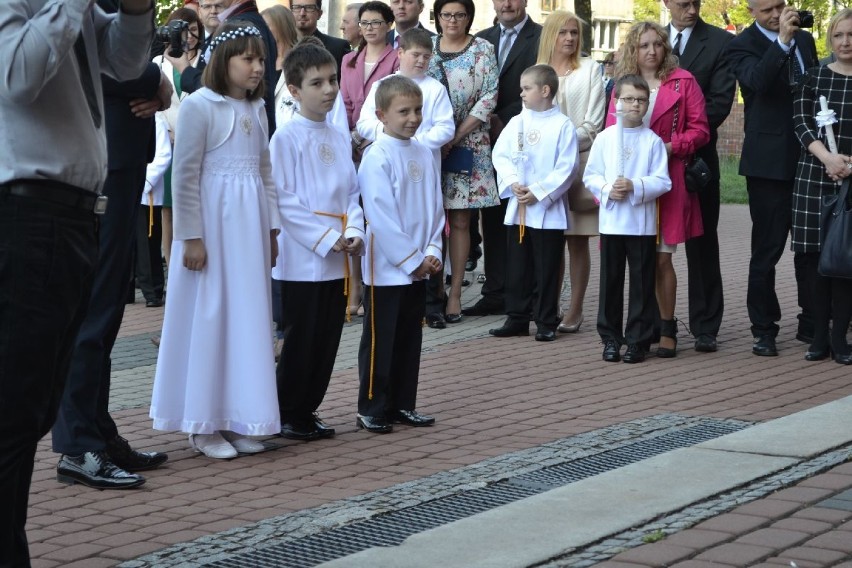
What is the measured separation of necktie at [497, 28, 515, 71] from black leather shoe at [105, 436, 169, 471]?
18.4 feet

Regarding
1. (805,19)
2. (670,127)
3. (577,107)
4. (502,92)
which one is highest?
(805,19)

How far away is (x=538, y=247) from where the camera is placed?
991 cm

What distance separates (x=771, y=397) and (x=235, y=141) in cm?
336

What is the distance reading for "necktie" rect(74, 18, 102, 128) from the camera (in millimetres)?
4148

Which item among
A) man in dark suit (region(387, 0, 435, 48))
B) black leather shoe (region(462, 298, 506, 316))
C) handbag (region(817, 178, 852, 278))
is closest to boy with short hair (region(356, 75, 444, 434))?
handbag (region(817, 178, 852, 278))

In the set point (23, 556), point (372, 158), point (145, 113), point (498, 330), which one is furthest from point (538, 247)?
point (23, 556)

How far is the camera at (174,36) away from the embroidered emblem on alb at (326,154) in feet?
4.40

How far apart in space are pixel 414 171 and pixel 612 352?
2.54 metres

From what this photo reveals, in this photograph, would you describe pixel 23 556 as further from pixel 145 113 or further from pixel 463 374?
pixel 463 374

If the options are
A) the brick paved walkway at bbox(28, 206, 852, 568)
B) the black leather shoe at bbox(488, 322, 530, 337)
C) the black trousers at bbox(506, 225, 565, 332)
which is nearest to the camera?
the brick paved walkway at bbox(28, 206, 852, 568)

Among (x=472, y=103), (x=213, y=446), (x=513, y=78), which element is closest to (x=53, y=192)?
(x=213, y=446)

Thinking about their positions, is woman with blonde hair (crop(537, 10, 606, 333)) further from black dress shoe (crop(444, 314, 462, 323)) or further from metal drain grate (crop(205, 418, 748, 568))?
metal drain grate (crop(205, 418, 748, 568))

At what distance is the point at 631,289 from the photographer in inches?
362

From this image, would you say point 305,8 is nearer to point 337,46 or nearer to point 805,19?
point 337,46
